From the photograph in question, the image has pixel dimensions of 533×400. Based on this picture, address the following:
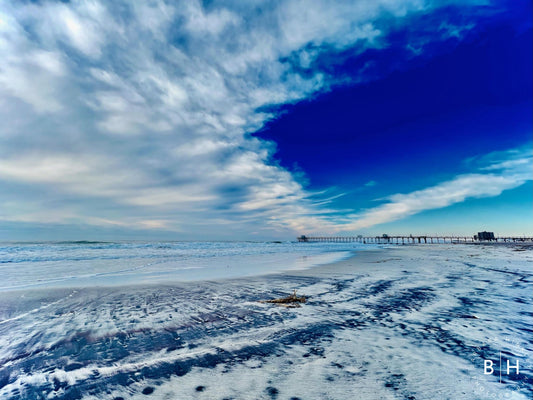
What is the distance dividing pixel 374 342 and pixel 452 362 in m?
0.94

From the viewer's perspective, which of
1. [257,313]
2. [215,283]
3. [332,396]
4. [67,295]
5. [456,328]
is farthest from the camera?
[215,283]

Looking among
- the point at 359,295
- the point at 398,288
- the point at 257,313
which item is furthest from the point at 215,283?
the point at 398,288

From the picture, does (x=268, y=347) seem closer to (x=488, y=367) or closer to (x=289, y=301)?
(x=488, y=367)

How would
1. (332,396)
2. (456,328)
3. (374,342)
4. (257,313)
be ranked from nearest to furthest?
(332,396), (374,342), (456,328), (257,313)

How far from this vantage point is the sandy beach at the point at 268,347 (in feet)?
8.72

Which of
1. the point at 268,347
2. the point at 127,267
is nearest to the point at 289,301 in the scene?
the point at 268,347

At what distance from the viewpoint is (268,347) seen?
3.67 metres

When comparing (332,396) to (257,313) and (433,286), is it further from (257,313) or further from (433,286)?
(433,286)

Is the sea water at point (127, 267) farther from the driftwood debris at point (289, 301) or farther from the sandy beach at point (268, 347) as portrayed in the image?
the driftwood debris at point (289, 301)

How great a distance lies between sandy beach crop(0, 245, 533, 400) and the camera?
266 centimetres

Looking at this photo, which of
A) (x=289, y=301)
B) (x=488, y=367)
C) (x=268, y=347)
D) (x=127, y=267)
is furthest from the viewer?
(x=127, y=267)

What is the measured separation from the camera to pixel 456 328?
167 inches

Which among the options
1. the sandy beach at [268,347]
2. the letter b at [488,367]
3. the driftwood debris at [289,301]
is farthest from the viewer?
the driftwood debris at [289,301]

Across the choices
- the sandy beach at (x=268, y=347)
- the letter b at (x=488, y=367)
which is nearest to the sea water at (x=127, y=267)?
the sandy beach at (x=268, y=347)
